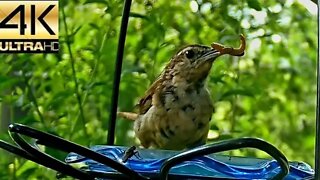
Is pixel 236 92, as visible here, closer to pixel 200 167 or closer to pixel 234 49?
pixel 234 49

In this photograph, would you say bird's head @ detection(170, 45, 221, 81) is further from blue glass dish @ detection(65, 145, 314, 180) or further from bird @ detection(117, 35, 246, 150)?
blue glass dish @ detection(65, 145, 314, 180)

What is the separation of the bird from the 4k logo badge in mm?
568

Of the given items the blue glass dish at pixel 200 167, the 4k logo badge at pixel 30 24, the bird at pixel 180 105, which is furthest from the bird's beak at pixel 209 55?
the 4k logo badge at pixel 30 24

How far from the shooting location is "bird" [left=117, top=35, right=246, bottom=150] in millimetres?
879

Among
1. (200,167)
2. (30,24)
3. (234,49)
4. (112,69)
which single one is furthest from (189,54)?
(30,24)

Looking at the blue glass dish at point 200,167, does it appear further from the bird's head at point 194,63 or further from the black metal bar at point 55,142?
the bird's head at point 194,63

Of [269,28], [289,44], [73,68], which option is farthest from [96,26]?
[289,44]

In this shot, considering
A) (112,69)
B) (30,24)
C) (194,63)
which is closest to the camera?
(194,63)

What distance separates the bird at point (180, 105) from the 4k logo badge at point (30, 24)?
0.57m

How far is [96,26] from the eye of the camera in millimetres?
1344

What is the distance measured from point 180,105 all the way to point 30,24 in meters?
0.74

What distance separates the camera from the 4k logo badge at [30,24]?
4.91 ft

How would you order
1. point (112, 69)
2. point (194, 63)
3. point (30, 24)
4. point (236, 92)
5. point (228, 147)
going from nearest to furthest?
point (228, 147)
point (194, 63)
point (236, 92)
point (112, 69)
point (30, 24)

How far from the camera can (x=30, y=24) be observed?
156 centimetres
